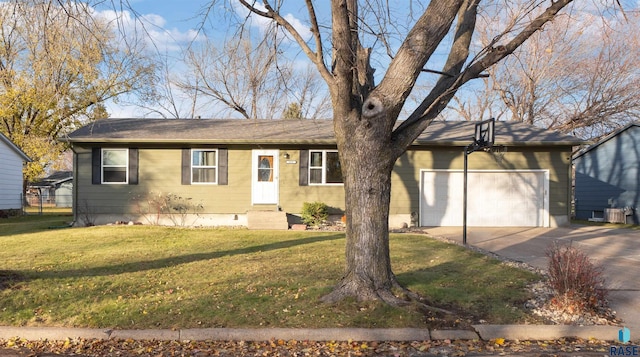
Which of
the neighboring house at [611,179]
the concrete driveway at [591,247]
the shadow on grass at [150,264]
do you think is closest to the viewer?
the concrete driveway at [591,247]

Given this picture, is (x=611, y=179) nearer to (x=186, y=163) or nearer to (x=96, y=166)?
(x=186, y=163)

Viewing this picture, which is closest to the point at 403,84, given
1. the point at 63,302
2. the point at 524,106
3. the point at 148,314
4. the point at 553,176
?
the point at 148,314

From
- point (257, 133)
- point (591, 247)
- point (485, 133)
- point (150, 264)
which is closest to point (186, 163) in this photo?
point (257, 133)

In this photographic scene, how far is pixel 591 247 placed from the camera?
35.2 ft

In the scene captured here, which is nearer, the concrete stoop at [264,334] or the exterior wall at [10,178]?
the concrete stoop at [264,334]

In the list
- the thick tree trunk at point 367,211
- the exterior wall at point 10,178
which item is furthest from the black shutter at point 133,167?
the thick tree trunk at point 367,211

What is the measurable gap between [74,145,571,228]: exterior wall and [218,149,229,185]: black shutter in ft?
0.41

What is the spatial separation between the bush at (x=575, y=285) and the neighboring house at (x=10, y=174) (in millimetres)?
22801

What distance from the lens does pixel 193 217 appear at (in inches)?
595

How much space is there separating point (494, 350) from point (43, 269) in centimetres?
722

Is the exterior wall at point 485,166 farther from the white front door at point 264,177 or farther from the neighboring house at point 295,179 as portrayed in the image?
the white front door at point 264,177

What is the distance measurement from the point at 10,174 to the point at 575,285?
2403cm

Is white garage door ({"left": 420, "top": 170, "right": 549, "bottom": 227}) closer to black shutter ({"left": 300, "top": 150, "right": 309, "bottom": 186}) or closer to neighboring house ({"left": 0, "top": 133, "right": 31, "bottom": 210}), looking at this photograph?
black shutter ({"left": 300, "top": 150, "right": 309, "bottom": 186})

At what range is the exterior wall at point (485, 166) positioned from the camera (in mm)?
15266
